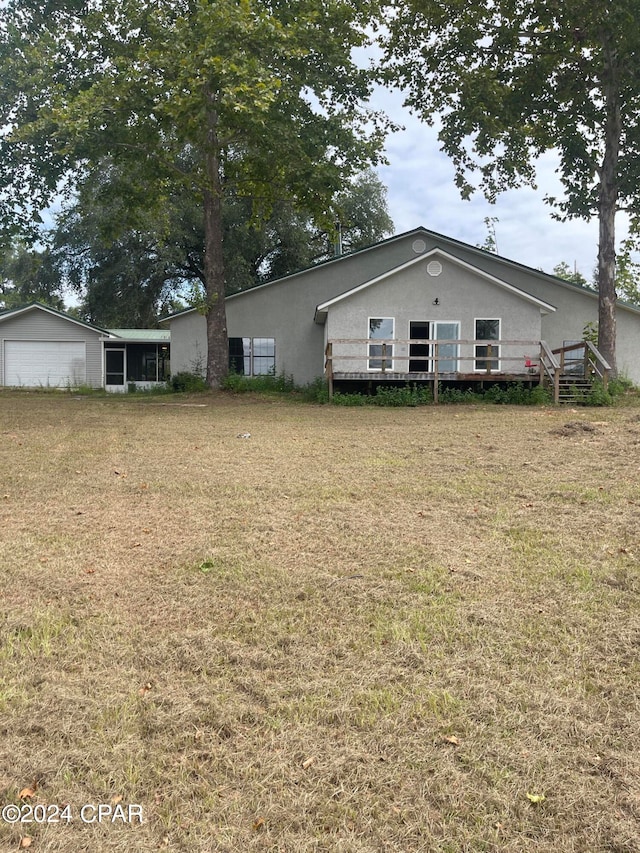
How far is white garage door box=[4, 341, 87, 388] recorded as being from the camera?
24703 millimetres

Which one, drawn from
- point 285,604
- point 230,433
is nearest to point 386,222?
point 230,433

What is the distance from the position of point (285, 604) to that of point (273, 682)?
72cm

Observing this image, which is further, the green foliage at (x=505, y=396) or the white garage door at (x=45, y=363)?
the white garage door at (x=45, y=363)

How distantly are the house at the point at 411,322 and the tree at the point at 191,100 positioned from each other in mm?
2477

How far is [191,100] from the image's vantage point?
523 inches

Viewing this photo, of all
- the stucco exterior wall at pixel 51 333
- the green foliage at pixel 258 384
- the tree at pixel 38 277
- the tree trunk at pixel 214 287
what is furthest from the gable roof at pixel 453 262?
the tree at pixel 38 277

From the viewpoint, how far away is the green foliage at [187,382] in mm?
18438

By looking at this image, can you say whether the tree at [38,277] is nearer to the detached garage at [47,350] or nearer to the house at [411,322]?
the detached garage at [47,350]

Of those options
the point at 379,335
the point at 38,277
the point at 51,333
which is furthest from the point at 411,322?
the point at 38,277

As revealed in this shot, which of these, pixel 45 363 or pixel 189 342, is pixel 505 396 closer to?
pixel 189 342

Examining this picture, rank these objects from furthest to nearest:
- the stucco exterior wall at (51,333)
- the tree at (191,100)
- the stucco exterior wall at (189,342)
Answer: the stucco exterior wall at (51,333), the stucco exterior wall at (189,342), the tree at (191,100)

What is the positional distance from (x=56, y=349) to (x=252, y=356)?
10412mm

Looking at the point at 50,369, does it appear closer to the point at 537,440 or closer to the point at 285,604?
the point at 537,440

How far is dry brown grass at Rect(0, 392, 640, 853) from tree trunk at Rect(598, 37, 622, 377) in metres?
13.1
